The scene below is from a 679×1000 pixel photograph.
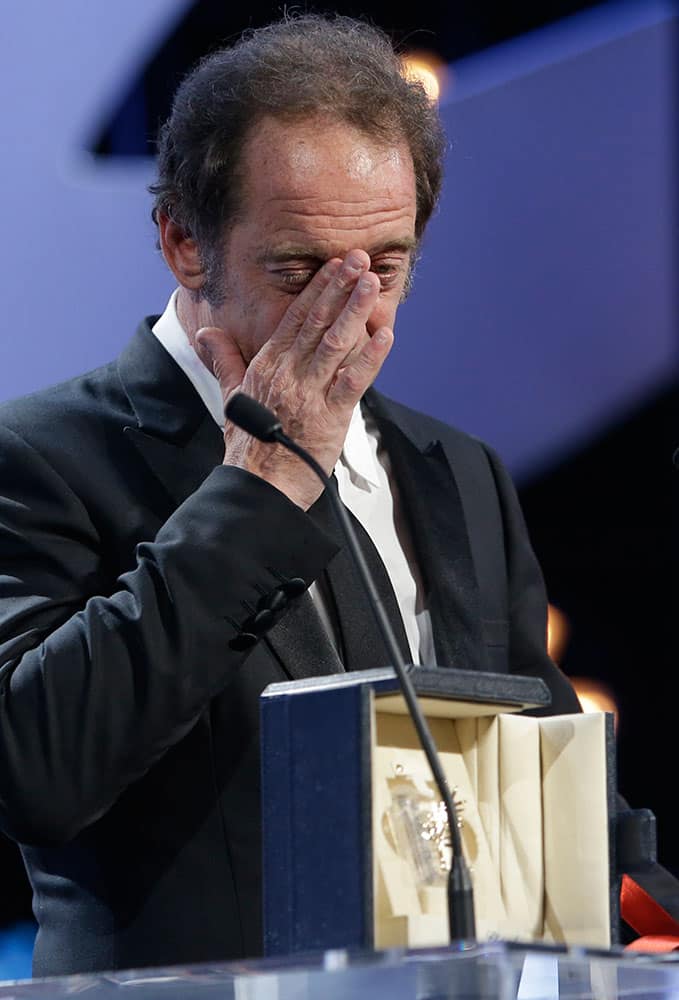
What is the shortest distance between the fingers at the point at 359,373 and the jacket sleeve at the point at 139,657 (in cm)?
15

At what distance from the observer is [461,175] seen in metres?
2.92

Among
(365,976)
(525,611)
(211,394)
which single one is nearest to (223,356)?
(211,394)

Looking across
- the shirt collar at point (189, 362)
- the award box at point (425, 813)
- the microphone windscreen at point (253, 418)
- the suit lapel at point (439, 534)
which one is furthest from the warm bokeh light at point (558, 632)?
the microphone windscreen at point (253, 418)

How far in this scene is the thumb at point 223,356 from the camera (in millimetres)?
1675

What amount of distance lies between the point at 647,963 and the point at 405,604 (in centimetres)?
86

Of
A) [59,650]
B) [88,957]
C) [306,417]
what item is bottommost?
[88,957]

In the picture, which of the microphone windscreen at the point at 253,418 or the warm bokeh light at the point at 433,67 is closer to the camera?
the microphone windscreen at the point at 253,418

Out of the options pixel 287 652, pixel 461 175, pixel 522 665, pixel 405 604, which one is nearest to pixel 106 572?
pixel 287 652

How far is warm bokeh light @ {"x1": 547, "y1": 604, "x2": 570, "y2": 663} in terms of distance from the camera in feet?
9.57

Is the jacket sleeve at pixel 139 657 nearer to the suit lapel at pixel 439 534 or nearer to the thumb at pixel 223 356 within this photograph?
the thumb at pixel 223 356

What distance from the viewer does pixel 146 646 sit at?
1444mm

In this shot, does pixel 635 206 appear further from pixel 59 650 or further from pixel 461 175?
pixel 59 650

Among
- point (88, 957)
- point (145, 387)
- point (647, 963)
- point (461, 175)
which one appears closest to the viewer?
point (647, 963)

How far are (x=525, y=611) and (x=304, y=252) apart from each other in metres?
0.58
